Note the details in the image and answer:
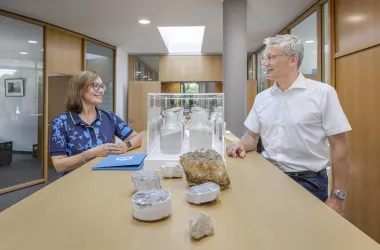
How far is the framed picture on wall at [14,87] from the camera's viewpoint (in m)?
4.38

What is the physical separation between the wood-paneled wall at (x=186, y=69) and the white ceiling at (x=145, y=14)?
1722 mm

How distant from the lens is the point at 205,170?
998 millimetres

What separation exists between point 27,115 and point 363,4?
16.3 ft

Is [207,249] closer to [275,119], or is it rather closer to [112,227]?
[112,227]

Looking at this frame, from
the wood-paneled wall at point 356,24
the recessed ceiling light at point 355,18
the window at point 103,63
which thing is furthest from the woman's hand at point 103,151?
the window at point 103,63

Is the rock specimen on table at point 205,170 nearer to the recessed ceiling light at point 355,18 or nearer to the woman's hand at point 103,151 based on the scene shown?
the woman's hand at point 103,151

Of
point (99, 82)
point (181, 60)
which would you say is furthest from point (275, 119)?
point (181, 60)

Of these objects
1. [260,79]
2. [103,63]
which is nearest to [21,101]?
[103,63]

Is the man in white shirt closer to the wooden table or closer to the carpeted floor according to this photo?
the wooden table

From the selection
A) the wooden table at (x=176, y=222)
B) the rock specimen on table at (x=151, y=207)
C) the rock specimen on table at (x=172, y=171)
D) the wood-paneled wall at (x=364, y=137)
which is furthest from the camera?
the wood-paneled wall at (x=364, y=137)

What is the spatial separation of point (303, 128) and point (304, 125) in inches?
0.7

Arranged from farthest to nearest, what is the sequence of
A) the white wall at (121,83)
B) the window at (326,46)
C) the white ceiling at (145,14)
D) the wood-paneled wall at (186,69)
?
1. the wood-paneled wall at (186,69)
2. the white wall at (121,83)
3. the white ceiling at (145,14)
4. the window at (326,46)

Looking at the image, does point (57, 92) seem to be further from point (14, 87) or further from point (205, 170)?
point (205, 170)

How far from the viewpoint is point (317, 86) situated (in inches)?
62.7
